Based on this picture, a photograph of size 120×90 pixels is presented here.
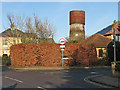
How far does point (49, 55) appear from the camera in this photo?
2081cm

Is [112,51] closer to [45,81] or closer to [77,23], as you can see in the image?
[45,81]

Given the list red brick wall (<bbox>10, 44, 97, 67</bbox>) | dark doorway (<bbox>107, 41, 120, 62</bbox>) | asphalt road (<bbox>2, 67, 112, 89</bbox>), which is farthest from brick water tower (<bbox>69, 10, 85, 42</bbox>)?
asphalt road (<bbox>2, 67, 112, 89</bbox>)

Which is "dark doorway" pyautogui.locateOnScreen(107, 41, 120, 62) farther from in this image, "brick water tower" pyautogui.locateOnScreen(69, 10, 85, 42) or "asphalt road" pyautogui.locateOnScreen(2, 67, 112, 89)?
"brick water tower" pyautogui.locateOnScreen(69, 10, 85, 42)

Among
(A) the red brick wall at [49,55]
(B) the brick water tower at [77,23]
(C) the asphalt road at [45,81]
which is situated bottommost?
(C) the asphalt road at [45,81]

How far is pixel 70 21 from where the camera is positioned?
50781 millimetres

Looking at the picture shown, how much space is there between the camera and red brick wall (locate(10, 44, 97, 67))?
2056cm

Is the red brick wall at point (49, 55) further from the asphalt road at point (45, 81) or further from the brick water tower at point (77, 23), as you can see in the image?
the brick water tower at point (77, 23)

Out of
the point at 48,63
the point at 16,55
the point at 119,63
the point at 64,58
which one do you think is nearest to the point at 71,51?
the point at 64,58

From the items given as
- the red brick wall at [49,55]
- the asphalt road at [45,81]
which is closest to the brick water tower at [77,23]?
the red brick wall at [49,55]

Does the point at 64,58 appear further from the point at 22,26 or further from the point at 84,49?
the point at 22,26

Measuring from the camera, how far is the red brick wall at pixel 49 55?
67.5ft

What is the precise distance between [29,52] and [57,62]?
3.52m

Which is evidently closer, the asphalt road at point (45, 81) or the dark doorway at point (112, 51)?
the asphalt road at point (45, 81)

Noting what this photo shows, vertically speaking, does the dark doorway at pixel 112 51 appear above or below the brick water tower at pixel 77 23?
below
